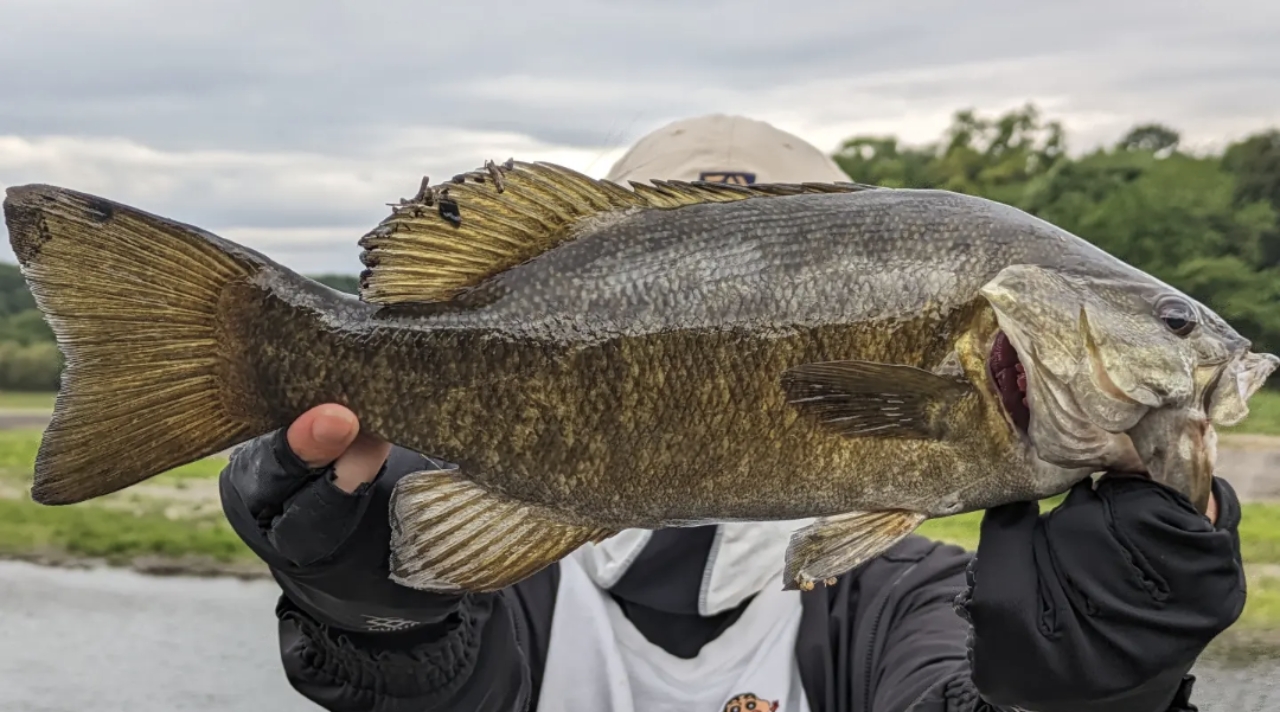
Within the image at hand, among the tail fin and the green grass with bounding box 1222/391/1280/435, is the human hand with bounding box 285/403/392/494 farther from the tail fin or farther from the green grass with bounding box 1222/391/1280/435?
the green grass with bounding box 1222/391/1280/435

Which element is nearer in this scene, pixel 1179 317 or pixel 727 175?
pixel 1179 317

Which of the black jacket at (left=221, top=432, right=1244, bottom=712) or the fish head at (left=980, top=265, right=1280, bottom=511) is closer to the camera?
the fish head at (left=980, top=265, right=1280, bottom=511)

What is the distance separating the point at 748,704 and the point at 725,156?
165cm

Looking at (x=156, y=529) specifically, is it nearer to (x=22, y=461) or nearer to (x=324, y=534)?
(x=22, y=461)

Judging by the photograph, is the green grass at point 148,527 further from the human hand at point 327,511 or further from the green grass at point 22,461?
the human hand at point 327,511

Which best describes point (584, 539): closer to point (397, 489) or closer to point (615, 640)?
point (397, 489)

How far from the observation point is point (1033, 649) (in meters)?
1.81

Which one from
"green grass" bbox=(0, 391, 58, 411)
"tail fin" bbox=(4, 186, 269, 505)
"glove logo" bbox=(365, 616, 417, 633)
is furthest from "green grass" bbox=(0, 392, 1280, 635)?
"tail fin" bbox=(4, 186, 269, 505)

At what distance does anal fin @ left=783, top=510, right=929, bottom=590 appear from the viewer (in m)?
1.69

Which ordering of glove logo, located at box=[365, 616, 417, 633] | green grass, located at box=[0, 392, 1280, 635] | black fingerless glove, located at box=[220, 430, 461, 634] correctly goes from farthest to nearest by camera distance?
1. green grass, located at box=[0, 392, 1280, 635]
2. glove logo, located at box=[365, 616, 417, 633]
3. black fingerless glove, located at box=[220, 430, 461, 634]

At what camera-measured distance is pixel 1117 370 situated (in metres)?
1.63

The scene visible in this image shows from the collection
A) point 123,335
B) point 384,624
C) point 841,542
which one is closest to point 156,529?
point 384,624

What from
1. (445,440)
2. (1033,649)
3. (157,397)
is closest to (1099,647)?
(1033,649)

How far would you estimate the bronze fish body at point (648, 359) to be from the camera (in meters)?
1.66
